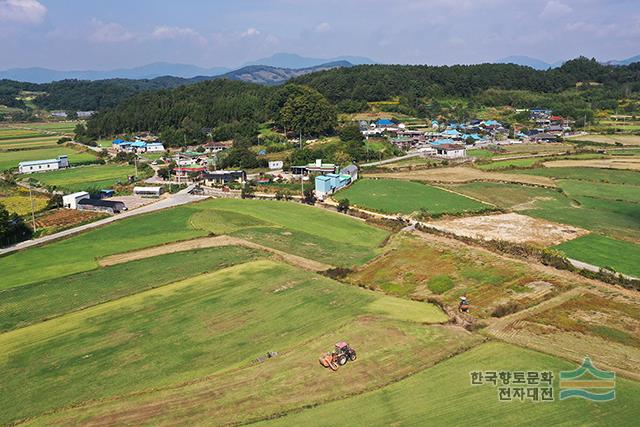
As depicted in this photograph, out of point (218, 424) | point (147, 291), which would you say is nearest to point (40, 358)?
point (147, 291)

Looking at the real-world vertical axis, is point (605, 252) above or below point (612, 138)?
below

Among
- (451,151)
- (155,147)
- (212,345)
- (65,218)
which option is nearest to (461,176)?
(451,151)

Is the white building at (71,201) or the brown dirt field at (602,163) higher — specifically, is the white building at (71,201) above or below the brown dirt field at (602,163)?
below

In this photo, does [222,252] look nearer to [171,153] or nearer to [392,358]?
[392,358]

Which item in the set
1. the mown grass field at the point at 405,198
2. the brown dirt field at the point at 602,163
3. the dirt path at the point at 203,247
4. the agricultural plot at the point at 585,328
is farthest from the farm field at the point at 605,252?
the brown dirt field at the point at 602,163

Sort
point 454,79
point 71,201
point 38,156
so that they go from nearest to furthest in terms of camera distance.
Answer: point 71,201 < point 38,156 < point 454,79

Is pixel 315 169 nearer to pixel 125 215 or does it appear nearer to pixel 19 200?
pixel 125 215

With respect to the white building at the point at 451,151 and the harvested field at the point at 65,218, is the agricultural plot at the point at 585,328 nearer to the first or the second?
the harvested field at the point at 65,218
